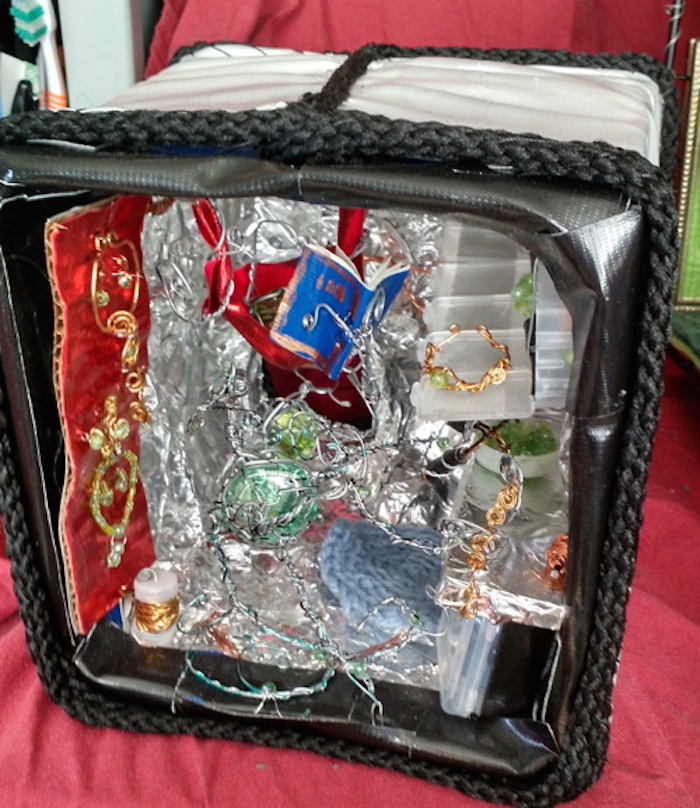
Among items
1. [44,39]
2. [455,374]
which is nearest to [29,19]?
[44,39]

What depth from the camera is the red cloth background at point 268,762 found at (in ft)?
2.00

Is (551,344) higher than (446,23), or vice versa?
(446,23)

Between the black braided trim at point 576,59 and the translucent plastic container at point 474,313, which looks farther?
the black braided trim at point 576,59

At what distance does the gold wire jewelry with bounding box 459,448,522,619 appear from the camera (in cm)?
61

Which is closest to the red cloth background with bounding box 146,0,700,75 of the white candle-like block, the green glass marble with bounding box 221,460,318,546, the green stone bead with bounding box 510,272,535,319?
the green stone bead with bounding box 510,272,535,319

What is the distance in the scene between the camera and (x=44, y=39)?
1.10m

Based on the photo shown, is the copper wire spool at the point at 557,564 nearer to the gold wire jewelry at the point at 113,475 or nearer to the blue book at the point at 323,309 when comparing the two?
Result: the blue book at the point at 323,309

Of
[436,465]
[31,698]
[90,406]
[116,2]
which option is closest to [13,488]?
[90,406]

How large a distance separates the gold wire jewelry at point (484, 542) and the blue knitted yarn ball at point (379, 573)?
4.2 inches

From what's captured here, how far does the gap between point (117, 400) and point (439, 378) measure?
28cm

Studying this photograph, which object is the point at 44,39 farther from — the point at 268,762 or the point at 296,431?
the point at 268,762

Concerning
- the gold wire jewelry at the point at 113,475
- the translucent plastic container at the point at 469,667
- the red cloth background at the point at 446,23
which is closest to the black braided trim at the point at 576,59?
the red cloth background at the point at 446,23

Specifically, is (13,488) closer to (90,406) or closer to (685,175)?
(90,406)

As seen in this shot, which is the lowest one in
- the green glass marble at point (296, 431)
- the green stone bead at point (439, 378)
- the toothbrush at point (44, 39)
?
the green glass marble at point (296, 431)
